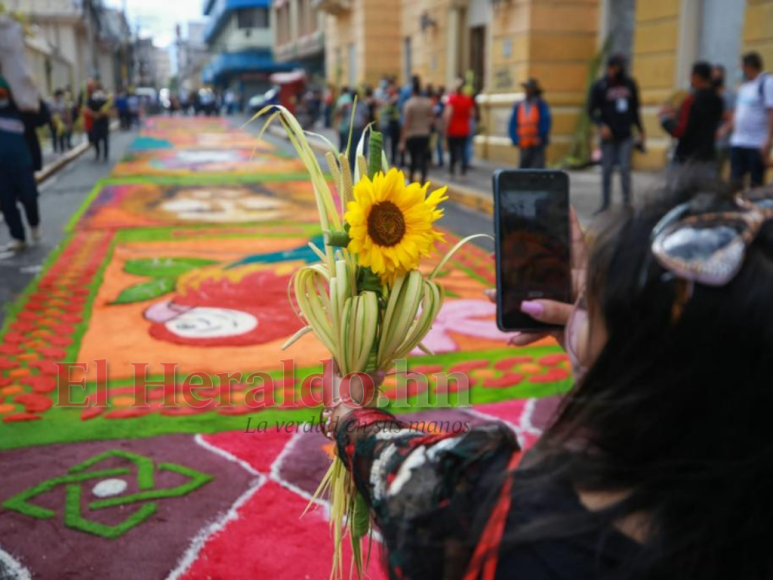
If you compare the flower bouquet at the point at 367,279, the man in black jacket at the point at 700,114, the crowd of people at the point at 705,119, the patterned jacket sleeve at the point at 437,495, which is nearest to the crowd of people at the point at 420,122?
the crowd of people at the point at 705,119

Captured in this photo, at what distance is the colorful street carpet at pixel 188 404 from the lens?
2.47 m

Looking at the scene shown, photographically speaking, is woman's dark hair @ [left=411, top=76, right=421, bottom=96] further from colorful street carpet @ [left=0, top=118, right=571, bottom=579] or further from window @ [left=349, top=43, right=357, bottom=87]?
window @ [left=349, top=43, right=357, bottom=87]

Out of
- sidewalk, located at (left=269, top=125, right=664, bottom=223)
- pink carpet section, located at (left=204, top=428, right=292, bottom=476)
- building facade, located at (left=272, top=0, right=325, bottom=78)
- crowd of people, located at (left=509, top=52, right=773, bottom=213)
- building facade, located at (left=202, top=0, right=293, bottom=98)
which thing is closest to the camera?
pink carpet section, located at (left=204, top=428, right=292, bottom=476)

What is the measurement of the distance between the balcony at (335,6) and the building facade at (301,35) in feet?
24.4

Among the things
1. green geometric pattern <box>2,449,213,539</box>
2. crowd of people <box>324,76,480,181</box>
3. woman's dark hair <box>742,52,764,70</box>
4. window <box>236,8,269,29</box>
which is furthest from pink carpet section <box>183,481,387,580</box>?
window <box>236,8,269,29</box>

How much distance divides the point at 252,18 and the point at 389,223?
60233mm

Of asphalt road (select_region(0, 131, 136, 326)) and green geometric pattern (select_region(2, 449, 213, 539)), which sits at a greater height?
asphalt road (select_region(0, 131, 136, 326))

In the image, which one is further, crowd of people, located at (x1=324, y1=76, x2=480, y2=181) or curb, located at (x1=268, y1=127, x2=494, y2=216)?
crowd of people, located at (x1=324, y1=76, x2=480, y2=181)

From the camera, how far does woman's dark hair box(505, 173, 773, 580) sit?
0.82 meters

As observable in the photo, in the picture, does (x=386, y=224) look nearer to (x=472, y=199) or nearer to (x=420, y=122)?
(x=472, y=199)

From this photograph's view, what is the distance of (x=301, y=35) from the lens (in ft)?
143

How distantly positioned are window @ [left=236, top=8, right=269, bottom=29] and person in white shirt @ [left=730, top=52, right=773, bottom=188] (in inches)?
2158

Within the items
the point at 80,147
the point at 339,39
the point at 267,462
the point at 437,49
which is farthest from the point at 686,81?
the point at 339,39

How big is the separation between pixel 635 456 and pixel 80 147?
21573mm
